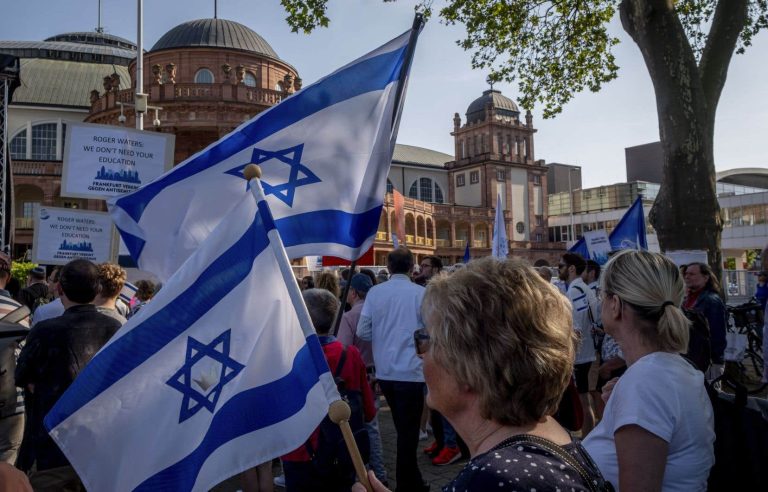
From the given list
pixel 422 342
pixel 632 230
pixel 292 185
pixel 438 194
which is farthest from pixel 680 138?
pixel 438 194

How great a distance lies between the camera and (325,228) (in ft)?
12.1

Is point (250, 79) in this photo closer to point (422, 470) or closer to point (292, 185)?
point (422, 470)

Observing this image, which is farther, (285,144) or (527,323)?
(285,144)

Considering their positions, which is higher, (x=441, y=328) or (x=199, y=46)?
(x=199, y=46)

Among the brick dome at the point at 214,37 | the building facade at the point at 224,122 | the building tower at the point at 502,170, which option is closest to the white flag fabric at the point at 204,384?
the building facade at the point at 224,122

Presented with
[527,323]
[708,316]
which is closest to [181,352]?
[527,323]

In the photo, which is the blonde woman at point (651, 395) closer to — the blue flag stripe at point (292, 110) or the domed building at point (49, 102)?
the blue flag stripe at point (292, 110)

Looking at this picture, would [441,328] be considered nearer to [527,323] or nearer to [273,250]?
[527,323]

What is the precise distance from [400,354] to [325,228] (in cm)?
189

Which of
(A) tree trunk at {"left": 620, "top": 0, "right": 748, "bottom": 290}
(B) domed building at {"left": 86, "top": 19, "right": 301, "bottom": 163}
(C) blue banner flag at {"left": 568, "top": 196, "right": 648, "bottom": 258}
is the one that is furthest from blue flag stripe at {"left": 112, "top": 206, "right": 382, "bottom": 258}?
(B) domed building at {"left": 86, "top": 19, "right": 301, "bottom": 163}

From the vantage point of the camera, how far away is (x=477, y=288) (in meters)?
1.72

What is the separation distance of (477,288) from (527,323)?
0.16m

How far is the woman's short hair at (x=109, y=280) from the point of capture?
4.58 m

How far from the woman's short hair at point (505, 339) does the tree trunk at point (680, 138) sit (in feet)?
27.8
